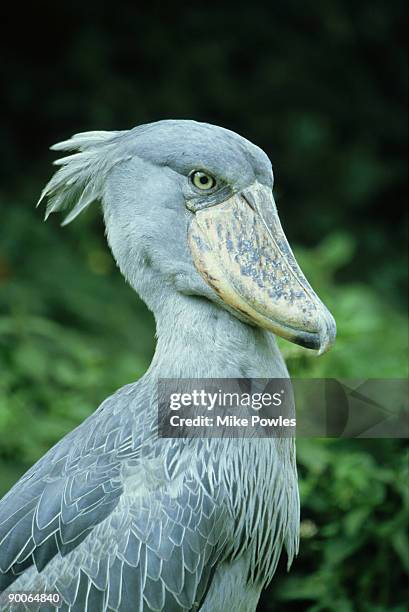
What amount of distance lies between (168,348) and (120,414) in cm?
20

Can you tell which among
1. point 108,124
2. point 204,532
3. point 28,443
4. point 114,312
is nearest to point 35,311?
point 114,312

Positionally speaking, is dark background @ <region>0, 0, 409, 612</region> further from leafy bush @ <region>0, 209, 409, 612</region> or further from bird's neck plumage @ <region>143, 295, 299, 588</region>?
bird's neck plumage @ <region>143, 295, 299, 588</region>

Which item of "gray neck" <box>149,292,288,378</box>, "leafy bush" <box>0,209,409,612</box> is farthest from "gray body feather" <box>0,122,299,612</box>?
"leafy bush" <box>0,209,409,612</box>

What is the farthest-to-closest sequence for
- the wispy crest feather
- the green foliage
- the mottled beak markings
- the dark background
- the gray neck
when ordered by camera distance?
the dark background → the green foliage → the wispy crest feather → the gray neck → the mottled beak markings

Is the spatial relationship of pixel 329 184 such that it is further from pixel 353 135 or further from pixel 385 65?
pixel 385 65

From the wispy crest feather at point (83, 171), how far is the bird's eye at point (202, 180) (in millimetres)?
228

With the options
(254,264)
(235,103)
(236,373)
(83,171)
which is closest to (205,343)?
(236,373)

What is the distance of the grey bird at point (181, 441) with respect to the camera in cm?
212

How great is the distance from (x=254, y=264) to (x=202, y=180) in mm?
218

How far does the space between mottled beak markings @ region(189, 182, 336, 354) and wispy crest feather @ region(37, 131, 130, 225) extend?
29cm

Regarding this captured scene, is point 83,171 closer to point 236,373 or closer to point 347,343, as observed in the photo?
point 236,373

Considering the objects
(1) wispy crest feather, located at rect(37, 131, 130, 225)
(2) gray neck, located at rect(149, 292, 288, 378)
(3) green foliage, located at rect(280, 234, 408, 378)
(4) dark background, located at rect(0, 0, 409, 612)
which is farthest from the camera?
(4) dark background, located at rect(0, 0, 409, 612)

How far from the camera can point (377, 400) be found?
3.05 metres

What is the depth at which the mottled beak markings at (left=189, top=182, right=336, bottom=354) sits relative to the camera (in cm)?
211
